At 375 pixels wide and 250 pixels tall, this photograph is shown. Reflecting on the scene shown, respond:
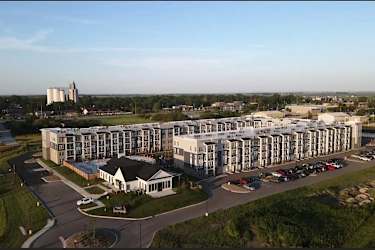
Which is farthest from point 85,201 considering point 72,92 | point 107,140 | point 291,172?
point 72,92

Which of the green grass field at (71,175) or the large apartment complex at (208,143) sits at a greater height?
the large apartment complex at (208,143)

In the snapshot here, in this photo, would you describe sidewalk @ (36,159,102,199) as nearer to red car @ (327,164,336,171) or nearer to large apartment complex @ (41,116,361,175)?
large apartment complex @ (41,116,361,175)

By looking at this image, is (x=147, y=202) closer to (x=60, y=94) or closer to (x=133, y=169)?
(x=133, y=169)

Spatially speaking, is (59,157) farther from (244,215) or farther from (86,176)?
(244,215)

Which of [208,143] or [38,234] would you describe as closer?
[38,234]

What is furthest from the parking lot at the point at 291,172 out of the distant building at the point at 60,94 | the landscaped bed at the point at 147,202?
the distant building at the point at 60,94

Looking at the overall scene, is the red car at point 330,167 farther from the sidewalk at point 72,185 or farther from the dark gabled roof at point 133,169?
the sidewalk at point 72,185

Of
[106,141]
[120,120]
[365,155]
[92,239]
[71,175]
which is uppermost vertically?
[120,120]
